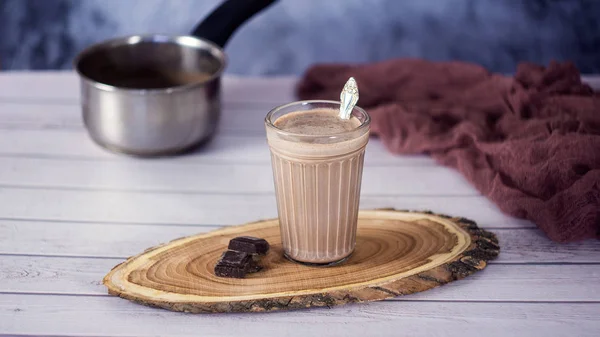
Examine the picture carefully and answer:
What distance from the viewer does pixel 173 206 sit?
1.44 meters

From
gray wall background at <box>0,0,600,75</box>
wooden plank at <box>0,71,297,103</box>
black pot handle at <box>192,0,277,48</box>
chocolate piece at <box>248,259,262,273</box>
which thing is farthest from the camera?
gray wall background at <box>0,0,600,75</box>

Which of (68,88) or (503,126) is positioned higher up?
(503,126)

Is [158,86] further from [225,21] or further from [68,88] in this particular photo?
[68,88]

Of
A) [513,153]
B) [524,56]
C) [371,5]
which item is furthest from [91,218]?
[524,56]

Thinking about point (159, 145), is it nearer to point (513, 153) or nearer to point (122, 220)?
point (122, 220)

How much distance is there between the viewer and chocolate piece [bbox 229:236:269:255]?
1209 mm

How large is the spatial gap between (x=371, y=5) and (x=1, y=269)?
1397 mm

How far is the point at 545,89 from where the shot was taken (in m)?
1.70

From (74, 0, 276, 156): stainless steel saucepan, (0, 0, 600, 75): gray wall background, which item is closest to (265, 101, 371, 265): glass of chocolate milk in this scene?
(74, 0, 276, 156): stainless steel saucepan

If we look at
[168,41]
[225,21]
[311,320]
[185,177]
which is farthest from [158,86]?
[311,320]

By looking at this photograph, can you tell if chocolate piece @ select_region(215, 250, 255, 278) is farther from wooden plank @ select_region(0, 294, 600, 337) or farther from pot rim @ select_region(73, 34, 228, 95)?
pot rim @ select_region(73, 34, 228, 95)

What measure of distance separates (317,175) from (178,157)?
0.57 metres

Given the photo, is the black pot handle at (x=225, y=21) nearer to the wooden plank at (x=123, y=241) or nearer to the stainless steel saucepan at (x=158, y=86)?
the stainless steel saucepan at (x=158, y=86)

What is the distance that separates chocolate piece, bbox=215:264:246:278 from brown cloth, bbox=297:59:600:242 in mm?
514
